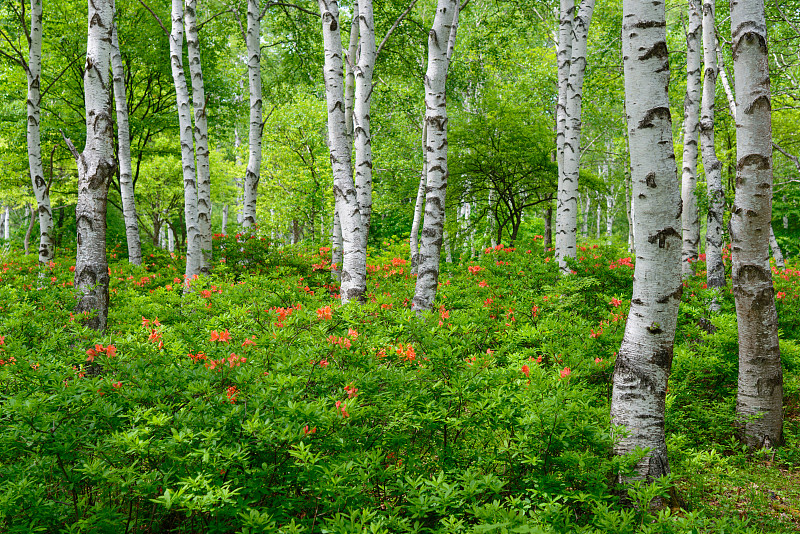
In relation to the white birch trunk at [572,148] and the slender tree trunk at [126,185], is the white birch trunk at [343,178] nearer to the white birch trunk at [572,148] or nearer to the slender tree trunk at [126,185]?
the white birch trunk at [572,148]

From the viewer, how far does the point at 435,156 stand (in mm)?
6402

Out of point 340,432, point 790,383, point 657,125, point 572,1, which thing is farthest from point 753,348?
point 572,1

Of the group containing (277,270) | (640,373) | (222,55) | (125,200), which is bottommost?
(640,373)

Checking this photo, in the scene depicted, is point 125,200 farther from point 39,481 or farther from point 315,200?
point 39,481

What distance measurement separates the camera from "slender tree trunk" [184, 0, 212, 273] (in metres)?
8.68

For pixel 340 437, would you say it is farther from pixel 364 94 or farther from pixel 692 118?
pixel 692 118

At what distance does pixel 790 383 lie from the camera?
4.87 meters

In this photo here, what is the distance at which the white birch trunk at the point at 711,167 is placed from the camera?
7422mm

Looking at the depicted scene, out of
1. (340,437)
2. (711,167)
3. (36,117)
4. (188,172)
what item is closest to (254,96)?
(188,172)

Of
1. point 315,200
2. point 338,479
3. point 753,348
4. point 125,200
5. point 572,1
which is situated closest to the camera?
point 338,479

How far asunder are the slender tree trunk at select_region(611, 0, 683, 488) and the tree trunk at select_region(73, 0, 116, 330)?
15.1ft

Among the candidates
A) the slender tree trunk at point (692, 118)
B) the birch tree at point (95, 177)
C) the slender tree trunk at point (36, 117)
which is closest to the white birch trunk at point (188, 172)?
the slender tree trunk at point (36, 117)

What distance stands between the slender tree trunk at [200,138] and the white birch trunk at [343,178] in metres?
3.35

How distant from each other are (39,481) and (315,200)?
51.7ft
